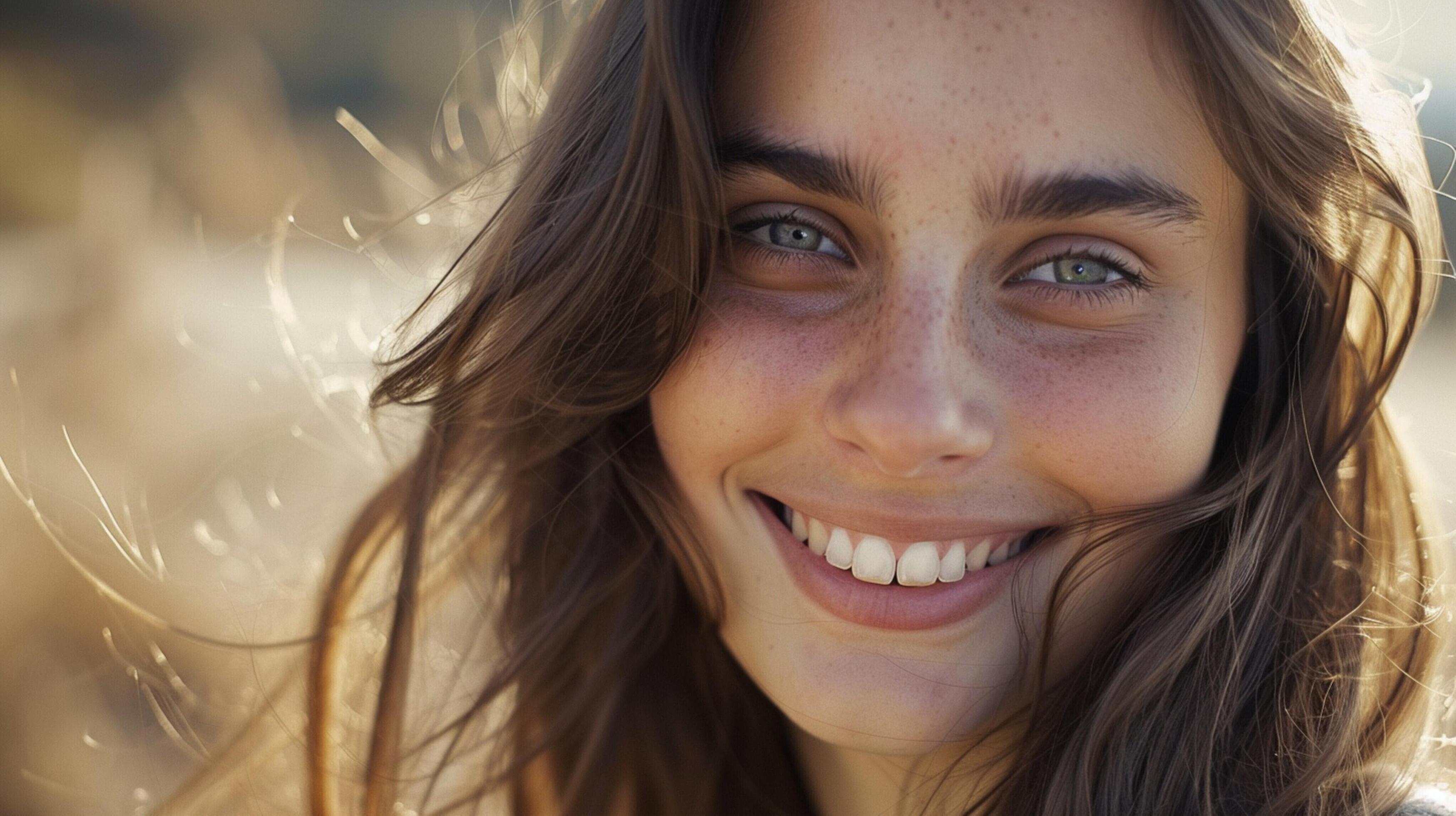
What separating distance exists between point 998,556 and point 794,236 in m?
0.51

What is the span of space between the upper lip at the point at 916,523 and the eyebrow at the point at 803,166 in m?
0.39

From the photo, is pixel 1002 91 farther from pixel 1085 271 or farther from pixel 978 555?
pixel 978 555

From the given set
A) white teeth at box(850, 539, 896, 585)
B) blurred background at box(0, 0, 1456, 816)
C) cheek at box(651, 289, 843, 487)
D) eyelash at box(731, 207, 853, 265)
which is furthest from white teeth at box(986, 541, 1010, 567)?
blurred background at box(0, 0, 1456, 816)

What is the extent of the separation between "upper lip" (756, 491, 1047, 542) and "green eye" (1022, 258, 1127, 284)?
1.03ft

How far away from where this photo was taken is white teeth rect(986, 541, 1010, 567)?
160cm

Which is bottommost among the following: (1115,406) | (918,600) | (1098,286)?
(918,600)

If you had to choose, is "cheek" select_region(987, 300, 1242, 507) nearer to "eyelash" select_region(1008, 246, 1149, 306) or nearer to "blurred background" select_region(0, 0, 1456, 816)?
"eyelash" select_region(1008, 246, 1149, 306)

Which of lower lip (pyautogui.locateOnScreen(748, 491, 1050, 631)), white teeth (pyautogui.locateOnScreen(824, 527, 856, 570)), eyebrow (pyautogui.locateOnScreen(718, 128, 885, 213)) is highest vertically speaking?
eyebrow (pyautogui.locateOnScreen(718, 128, 885, 213))

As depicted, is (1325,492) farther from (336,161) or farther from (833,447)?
(336,161)

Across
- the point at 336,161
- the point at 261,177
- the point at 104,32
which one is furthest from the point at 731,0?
the point at 104,32

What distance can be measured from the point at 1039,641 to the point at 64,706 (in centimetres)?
319

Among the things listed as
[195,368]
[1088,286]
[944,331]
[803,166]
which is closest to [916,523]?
[944,331]

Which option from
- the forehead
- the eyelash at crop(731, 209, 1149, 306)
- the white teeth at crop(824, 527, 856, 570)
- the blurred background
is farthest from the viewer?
the blurred background

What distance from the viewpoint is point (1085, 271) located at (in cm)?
150
